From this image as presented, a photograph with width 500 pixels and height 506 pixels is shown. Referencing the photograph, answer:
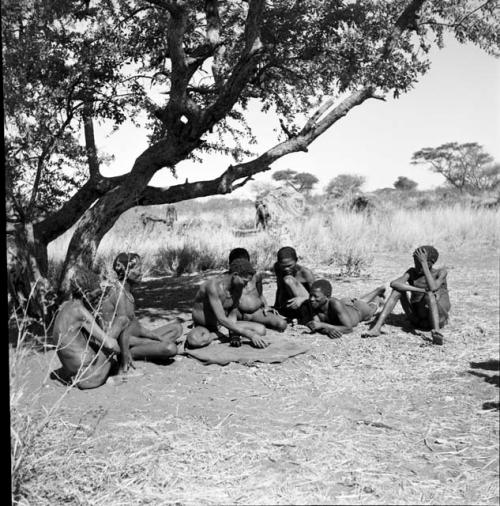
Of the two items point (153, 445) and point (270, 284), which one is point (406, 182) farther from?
point (153, 445)

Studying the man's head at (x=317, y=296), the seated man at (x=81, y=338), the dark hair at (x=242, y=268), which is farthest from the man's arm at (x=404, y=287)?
the seated man at (x=81, y=338)

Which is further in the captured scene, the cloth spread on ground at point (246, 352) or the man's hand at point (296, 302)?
the man's hand at point (296, 302)

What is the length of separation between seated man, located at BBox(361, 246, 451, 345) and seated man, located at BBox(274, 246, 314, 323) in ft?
2.83

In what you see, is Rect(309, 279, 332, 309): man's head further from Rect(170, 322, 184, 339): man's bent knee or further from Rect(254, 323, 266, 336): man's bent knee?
Rect(170, 322, 184, 339): man's bent knee

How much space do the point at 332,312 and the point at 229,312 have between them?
1.19 meters

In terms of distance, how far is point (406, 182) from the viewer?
40656 mm

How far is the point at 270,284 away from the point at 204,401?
5.17 meters

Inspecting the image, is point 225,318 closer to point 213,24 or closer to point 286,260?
point 286,260

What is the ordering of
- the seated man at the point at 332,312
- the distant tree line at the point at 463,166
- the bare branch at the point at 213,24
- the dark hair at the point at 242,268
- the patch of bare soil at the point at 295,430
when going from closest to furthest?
the patch of bare soil at the point at 295,430
the dark hair at the point at 242,268
the seated man at the point at 332,312
the bare branch at the point at 213,24
the distant tree line at the point at 463,166

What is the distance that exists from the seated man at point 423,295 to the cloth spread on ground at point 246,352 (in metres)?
0.88

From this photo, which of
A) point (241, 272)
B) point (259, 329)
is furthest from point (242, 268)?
point (259, 329)

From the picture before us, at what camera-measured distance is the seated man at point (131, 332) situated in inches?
204

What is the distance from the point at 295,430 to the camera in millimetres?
3871

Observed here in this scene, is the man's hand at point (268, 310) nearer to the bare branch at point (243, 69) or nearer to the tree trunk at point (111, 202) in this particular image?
the tree trunk at point (111, 202)
